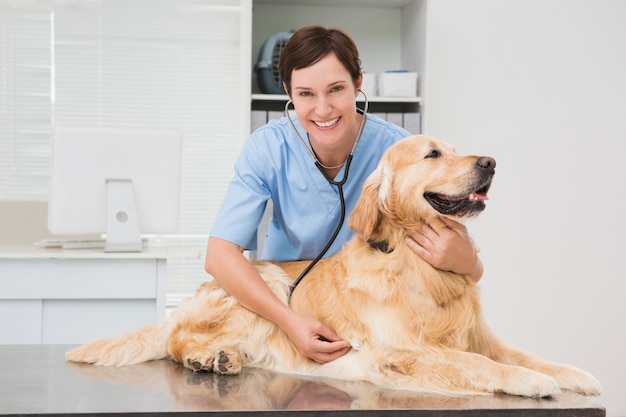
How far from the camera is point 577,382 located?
5.22 ft

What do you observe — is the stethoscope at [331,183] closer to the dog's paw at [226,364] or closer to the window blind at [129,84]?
the dog's paw at [226,364]

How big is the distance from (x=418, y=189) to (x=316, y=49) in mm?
451

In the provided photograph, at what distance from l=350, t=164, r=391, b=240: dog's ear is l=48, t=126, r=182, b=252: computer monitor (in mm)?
1879

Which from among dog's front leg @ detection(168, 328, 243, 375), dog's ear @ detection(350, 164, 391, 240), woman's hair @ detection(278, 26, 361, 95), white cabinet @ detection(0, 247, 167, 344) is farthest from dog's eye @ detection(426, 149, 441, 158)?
white cabinet @ detection(0, 247, 167, 344)

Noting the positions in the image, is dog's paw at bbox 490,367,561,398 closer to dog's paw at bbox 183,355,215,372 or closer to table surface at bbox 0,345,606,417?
table surface at bbox 0,345,606,417

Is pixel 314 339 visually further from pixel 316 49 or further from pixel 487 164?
pixel 316 49

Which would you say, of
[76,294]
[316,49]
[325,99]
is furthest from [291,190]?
[76,294]

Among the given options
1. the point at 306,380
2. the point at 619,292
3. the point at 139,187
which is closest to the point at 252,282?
the point at 306,380

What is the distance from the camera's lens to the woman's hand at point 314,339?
169cm

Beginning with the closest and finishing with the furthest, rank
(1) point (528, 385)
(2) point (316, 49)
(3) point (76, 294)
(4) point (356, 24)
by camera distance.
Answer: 1. (1) point (528, 385)
2. (2) point (316, 49)
3. (3) point (76, 294)
4. (4) point (356, 24)

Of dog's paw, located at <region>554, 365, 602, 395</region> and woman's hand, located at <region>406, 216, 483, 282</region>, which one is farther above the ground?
woman's hand, located at <region>406, 216, 483, 282</region>

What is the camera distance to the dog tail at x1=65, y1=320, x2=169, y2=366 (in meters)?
1.85

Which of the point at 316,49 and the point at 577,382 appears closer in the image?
the point at 577,382

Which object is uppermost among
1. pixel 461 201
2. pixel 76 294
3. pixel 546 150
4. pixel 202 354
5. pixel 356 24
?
pixel 356 24
